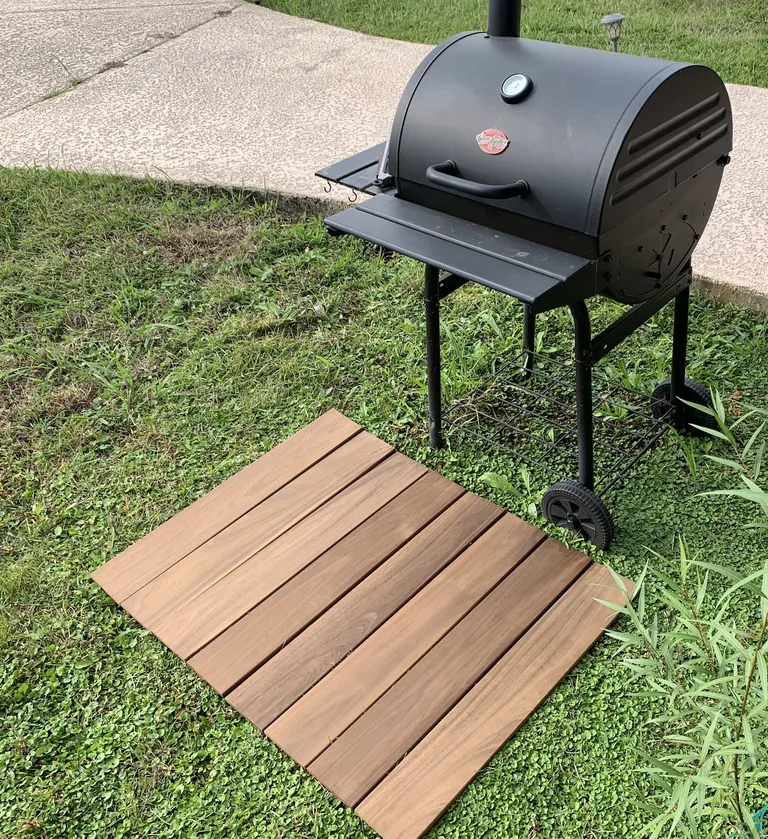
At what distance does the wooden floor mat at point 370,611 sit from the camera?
6.86 feet

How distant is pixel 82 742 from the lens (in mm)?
2182

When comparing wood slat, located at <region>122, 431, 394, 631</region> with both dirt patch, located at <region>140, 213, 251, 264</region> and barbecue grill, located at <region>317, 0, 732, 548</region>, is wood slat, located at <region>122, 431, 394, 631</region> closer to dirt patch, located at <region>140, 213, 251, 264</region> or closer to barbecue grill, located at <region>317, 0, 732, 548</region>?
barbecue grill, located at <region>317, 0, 732, 548</region>

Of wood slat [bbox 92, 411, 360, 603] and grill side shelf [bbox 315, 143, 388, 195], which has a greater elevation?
grill side shelf [bbox 315, 143, 388, 195]

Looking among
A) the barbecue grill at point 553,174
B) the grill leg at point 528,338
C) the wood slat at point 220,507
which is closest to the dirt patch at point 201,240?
the wood slat at point 220,507

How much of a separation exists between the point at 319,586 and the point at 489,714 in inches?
24.9

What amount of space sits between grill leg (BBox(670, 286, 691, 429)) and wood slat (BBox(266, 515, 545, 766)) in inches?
26.0

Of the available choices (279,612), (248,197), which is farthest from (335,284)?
(279,612)

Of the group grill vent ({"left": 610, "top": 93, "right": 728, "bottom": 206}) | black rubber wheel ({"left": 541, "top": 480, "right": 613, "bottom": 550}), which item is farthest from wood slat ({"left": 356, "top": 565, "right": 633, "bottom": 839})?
grill vent ({"left": 610, "top": 93, "right": 728, "bottom": 206})

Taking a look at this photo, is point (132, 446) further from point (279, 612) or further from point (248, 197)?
point (248, 197)

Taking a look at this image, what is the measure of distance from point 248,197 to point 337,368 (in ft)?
4.48

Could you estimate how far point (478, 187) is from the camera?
199 centimetres

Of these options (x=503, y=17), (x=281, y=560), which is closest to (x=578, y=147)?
(x=503, y=17)

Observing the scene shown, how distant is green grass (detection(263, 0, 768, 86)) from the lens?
193 inches

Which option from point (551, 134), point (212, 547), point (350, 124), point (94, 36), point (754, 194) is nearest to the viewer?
point (551, 134)
